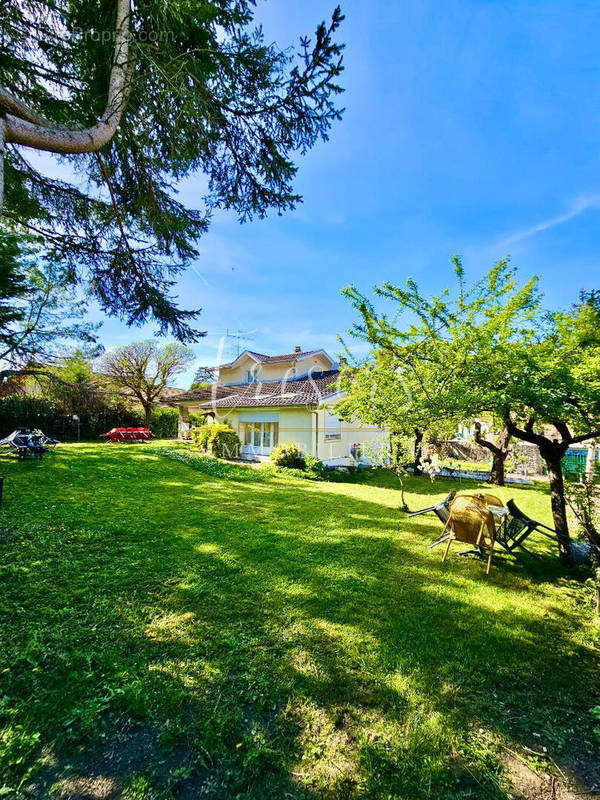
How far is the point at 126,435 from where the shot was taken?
77.9ft

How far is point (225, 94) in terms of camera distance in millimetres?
5035

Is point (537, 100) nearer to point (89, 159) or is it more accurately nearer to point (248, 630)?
point (89, 159)

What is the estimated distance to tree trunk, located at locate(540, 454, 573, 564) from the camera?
603 centimetres

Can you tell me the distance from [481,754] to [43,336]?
2040cm

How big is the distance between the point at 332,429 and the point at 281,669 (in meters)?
14.2

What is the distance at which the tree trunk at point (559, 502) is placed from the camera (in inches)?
237

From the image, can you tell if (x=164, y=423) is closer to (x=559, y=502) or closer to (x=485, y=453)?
(x=485, y=453)

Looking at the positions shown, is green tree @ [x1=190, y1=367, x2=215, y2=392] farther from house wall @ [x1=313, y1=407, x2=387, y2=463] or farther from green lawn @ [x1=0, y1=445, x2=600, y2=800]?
green lawn @ [x1=0, y1=445, x2=600, y2=800]

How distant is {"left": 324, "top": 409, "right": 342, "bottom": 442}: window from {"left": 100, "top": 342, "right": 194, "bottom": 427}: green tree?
56.4ft

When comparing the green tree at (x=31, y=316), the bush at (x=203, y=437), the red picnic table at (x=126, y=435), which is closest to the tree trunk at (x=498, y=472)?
the bush at (x=203, y=437)

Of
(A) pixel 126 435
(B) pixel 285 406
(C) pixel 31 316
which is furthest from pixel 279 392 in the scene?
(A) pixel 126 435

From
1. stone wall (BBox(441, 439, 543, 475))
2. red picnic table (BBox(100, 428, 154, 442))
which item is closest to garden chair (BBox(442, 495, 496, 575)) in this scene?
stone wall (BBox(441, 439, 543, 475))

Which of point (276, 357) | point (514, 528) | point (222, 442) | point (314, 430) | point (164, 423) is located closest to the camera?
point (514, 528)

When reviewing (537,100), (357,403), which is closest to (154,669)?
(357,403)
